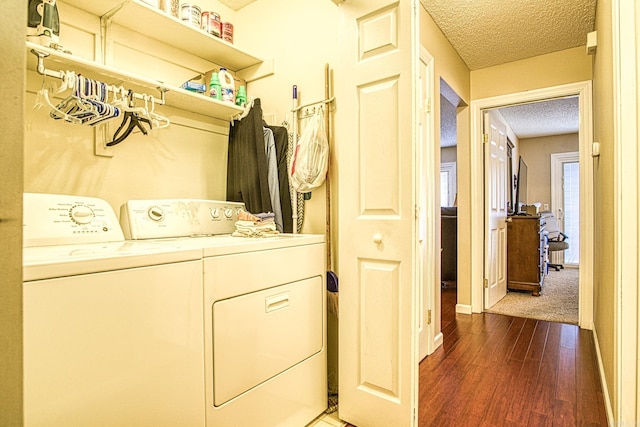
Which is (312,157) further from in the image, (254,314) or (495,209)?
(495,209)

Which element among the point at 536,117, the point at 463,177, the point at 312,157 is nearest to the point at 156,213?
the point at 312,157

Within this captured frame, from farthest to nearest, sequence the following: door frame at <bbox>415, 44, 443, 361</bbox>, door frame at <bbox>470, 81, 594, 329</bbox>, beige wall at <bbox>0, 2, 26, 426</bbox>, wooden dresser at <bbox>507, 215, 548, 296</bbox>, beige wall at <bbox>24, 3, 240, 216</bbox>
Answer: wooden dresser at <bbox>507, 215, 548, 296</bbox>
door frame at <bbox>470, 81, 594, 329</bbox>
door frame at <bbox>415, 44, 443, 361</bbox>
beige wall at <bbox>24, 3, 240, 216</bbox>
beige wall at <bbox>0, 2, 26, 426</bbox>

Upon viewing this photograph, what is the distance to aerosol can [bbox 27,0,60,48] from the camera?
1261 mm

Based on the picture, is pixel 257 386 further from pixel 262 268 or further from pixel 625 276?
pixel 625 276

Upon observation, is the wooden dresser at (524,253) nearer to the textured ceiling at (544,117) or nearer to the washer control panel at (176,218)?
the textured ceiling at (544,117)

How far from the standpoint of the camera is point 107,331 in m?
0.93

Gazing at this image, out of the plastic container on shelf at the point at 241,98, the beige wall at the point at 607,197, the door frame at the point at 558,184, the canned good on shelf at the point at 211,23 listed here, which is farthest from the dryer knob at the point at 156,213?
the door frame at the point at 558,184

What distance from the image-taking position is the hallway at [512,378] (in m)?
1.68

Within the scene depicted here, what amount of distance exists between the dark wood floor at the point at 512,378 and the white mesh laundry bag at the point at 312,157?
1327 mm

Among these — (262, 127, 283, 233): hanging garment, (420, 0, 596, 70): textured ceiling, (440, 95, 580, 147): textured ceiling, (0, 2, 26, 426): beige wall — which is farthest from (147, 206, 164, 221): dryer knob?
(440, 95, 580, 147): textured ceiling

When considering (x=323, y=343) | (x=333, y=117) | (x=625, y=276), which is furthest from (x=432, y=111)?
(x=323, y=343)

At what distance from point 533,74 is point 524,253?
6.94ft

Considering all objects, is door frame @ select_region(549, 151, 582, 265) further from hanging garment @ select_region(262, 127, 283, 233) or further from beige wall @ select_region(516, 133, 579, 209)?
hanging garment @ select_region(262, 127, 283, 233)

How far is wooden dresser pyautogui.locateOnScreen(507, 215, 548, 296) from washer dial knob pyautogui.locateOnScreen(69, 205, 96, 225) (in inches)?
172
